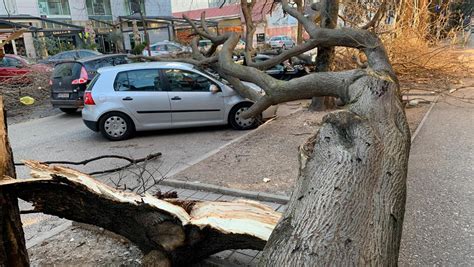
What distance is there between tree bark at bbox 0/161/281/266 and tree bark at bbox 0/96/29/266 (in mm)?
86

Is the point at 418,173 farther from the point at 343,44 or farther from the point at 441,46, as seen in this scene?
the point at 441,46

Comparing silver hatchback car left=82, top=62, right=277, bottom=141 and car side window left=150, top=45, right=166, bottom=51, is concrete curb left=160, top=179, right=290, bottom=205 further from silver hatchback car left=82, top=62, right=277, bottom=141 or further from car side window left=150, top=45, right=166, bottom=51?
car side window left=150, top=45, right=166, bottom=51

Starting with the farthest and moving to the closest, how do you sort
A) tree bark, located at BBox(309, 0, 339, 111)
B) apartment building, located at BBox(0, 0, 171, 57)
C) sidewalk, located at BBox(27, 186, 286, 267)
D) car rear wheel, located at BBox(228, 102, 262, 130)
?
1. apartment building, located at BBox(0, 0, 171, 57)
2. tree bark, located at BBox(309, 0, 339, 111)
3. car rear wheel, located at BBox(228, 102, 262, 130)
4. sidewalk, located at BBox(27, 186, 286, 267)

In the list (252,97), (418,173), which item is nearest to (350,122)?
(418,173)

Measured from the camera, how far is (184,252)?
3199 millimetres

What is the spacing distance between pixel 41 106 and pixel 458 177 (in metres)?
12.6

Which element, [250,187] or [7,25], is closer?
[250,187]

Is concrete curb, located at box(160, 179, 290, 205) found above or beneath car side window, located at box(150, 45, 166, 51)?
beneath

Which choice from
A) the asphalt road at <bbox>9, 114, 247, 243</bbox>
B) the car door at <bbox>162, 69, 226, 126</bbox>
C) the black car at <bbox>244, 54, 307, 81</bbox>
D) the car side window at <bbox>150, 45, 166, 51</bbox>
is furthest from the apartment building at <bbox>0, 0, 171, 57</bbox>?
the car door at <bbox>162, 69, 226, 126</bbox>

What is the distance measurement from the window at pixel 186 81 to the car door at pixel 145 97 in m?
0.22

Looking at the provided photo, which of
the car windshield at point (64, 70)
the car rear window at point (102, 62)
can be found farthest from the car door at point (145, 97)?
the car windshield at point (64, 70)

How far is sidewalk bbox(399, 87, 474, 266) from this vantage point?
11.1 feet

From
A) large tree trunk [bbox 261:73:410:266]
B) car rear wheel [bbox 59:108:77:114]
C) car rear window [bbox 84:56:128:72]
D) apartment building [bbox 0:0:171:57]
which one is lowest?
car rear wheel [bbox 59:108:77:114]

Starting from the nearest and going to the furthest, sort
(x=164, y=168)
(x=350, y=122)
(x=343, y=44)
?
(x=350, y=122), (x=164, y=168), (x=343, y=44)
